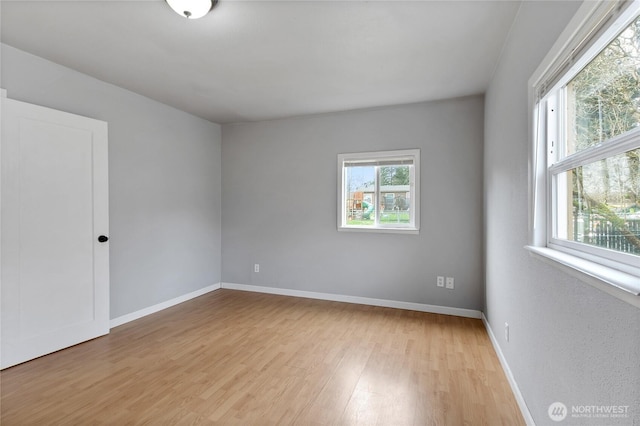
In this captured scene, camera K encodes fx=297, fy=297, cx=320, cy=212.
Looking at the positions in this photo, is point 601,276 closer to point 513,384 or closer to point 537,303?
point 537,303

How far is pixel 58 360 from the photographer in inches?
98.0

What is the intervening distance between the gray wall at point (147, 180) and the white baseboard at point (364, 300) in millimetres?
691

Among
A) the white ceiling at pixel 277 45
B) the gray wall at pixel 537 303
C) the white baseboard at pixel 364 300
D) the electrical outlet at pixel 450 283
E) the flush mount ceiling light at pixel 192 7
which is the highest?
the white ceiling at pixel 277 45

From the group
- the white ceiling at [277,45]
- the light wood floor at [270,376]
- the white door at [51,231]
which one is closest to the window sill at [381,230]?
the light wood floor at [270,376]

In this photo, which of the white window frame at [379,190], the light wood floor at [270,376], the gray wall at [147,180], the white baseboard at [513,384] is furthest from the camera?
the white window frame at [379,190]

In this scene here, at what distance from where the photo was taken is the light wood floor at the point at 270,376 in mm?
1840

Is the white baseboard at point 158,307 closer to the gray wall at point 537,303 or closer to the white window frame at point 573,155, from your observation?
the gray wall at point 537,303

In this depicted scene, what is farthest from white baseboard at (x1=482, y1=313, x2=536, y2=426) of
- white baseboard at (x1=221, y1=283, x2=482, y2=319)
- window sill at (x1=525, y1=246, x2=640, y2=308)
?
window sill at (x1=525, y1=246, x2=640, y2=308)

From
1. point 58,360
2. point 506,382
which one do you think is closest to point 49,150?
point 58,360

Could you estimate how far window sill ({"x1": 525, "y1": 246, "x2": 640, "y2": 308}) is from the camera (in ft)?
2.64

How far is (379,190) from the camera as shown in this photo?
3.97 meters

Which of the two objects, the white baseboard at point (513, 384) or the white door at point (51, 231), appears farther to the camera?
the white door at point (51, 231)

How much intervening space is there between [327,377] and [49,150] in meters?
3.02

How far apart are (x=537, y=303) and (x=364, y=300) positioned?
254cm
